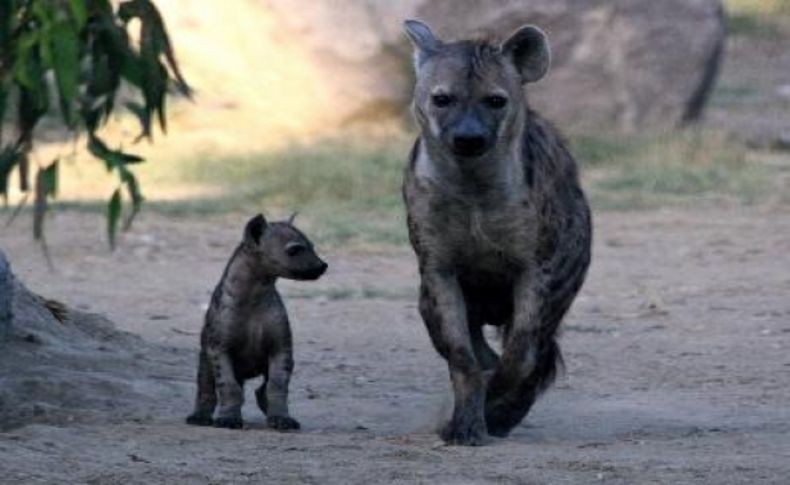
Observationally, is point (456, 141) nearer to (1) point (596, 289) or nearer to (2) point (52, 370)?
(2) point (52, 370)

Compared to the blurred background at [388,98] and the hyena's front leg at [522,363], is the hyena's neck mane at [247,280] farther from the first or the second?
the blurred background at [388,98]

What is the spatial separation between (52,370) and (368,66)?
24.1ft

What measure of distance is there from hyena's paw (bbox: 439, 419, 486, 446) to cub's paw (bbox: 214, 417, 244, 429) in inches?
21.5

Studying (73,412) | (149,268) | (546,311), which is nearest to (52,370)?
(73,412)

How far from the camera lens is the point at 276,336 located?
588cm

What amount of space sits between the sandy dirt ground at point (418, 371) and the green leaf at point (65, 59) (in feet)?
2.82

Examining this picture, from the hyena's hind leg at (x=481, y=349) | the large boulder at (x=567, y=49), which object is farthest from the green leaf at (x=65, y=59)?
the large boulder at (x=567, y=49)

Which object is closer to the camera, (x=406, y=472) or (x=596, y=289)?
(x=406, y=472)

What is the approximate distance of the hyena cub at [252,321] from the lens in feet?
19.3

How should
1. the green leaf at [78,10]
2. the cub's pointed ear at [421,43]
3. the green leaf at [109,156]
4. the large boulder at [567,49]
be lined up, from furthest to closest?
the large boulder at [567,49] → the green leaf at [109,156] → the cub's pointed ear at [421,43] → the green leaf at [78,10]

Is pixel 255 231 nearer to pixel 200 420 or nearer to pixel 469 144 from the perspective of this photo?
pixel 200 420

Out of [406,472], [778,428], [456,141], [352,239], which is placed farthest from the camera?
[352,239]

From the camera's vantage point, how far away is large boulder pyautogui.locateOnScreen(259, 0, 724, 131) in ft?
44.5

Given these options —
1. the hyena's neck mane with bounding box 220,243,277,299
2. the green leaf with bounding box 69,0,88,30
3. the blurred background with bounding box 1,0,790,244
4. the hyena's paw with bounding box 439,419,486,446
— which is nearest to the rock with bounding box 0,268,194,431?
the hyena's neck mane with bounding box 220,243,277,299
